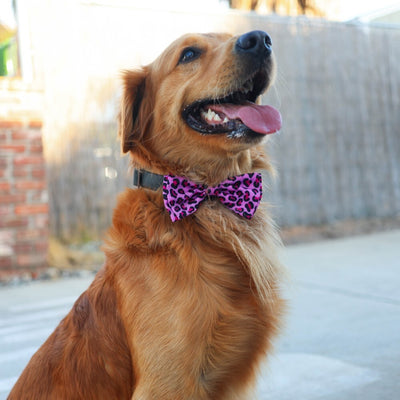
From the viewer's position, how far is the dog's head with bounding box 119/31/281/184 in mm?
2301

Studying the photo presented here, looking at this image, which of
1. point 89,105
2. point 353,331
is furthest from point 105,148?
point 353,331

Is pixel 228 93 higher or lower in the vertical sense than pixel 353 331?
higher

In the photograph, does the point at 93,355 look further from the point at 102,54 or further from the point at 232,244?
the point at 102,54

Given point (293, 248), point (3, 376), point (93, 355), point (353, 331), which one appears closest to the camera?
point (93, 355)

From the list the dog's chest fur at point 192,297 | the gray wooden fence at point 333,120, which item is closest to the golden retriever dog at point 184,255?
the dog's chest fur at point 192,297

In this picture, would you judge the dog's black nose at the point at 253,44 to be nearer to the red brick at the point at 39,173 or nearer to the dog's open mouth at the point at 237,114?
the dog's open mouth at the point at 237,114

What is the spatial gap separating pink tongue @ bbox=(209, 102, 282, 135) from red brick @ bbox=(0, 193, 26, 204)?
12.3 ft

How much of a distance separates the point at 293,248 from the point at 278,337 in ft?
16.0

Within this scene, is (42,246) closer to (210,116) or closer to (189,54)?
(189,54)

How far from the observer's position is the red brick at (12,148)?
553 cm

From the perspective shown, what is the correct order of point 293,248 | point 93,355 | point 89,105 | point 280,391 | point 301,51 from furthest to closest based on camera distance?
point 301,51
point 293,248
point 89,105
point 280,391
point 93,355

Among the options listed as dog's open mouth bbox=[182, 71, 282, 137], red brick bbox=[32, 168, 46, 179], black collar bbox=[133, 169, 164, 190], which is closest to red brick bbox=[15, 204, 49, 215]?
red brick bbox=[32, 168, 46, 179]

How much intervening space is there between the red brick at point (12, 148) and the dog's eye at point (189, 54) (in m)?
3.52

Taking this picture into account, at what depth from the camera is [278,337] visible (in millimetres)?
2109
